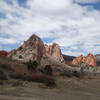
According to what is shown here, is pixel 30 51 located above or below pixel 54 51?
below

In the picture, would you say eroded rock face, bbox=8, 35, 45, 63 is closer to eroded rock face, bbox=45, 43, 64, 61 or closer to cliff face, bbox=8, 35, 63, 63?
cliff face, bbox=8, 35, 63, 63

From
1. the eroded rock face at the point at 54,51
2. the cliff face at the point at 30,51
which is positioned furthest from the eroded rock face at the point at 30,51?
the eroded rock face at the point at 54,51

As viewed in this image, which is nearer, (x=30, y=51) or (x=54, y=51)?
(x=30, y=51)

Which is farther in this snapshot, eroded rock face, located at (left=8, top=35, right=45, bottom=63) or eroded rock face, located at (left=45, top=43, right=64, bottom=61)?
eroded rock face, located at (left=45, top=43, right=64, bottom=61)

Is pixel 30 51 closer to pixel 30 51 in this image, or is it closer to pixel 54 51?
pixel 30 51

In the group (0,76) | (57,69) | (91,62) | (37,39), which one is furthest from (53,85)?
(91,62)

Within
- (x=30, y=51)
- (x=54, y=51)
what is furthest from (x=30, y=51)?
(x=54, y=51)

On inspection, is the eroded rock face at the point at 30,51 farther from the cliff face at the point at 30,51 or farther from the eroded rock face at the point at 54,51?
the eroded rock face at the point at 54,51

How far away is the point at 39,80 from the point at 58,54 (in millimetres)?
36427

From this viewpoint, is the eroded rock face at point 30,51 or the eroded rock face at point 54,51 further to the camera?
the eroded rock face at point 54,51

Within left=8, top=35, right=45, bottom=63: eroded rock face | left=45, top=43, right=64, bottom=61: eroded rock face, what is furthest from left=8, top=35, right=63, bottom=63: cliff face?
left=45, top=43, right=64, bottom=61: eroded rock face

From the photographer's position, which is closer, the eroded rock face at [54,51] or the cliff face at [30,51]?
the cliff face at [30,51]

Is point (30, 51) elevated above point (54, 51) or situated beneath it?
situated beneath

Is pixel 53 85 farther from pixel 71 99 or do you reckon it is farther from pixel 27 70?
pixel 27 70
